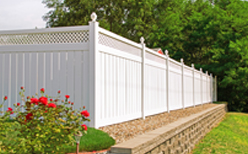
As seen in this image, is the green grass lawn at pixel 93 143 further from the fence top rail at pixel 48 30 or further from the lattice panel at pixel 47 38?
the fence top rail at pixel 48 30

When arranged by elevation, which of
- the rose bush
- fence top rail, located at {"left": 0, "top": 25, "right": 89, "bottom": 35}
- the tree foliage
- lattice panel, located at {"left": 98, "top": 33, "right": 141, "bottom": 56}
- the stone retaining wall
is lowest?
the stone retaining wall

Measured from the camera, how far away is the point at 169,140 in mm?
5758

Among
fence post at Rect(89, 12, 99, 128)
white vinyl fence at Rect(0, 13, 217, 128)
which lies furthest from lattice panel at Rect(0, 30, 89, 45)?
fence post at Rect(89, 12, 99, 128)

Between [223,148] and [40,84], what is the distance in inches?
205

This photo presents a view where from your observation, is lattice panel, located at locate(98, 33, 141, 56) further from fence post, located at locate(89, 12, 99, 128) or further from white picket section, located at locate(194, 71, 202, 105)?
white picket section, located at locate(194, 71, 202, 105)

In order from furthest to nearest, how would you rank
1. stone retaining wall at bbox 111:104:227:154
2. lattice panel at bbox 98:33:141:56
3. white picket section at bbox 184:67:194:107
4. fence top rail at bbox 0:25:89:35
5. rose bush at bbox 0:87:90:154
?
white picket section at bbox 184:67:194:107
lattice panel at bbox 98:33:141:56
fence top rail at bbox 0:25:89:35
stone retaining wall at bbox 111:104:227:154
rose bush at bbox 0:87:90:154

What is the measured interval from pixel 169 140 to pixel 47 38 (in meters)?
3.25

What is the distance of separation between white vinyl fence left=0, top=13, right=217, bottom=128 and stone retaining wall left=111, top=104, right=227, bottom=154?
123 centimetres

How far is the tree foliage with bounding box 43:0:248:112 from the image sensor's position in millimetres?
21953

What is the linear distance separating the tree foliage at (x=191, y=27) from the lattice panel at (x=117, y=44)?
46.7ft

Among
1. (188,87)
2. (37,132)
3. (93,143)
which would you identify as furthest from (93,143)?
(188,87)

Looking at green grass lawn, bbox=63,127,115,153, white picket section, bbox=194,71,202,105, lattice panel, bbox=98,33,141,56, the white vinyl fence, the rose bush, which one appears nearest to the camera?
the rose bush

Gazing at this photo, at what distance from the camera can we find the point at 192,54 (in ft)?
95.8

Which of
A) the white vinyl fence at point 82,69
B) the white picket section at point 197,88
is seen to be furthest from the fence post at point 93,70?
the white picket section at point 197,88
